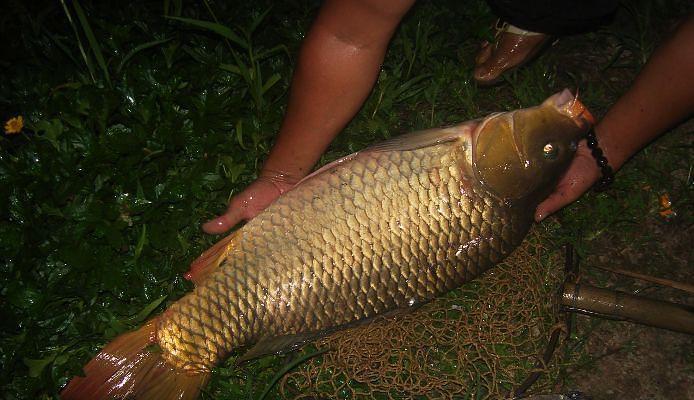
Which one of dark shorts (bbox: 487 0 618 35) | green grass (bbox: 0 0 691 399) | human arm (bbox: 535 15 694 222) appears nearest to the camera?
green grass (bbox: 0 0 691 399)

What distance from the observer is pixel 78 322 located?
2.48 m

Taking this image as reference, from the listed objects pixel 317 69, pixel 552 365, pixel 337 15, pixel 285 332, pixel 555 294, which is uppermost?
A: pixel 337 15

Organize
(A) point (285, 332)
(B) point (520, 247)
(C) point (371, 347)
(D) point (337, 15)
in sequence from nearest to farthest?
(D) point (337, 15)
(A) point (285, 332)
(C) point (371, 347)
(B) point (520, 247)

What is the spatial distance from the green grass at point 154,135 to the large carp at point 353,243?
0.75 ft

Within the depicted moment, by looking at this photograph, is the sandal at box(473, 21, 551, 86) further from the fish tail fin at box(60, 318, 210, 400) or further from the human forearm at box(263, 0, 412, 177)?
the fish tail fin at box(60, 318, 210, 400)

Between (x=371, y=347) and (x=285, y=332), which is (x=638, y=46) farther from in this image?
(x=285, y=332)

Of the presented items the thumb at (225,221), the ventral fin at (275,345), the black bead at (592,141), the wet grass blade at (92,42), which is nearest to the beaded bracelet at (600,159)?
the black bead at (592,141)

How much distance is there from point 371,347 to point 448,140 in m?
1.01

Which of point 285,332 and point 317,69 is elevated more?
point 317,69

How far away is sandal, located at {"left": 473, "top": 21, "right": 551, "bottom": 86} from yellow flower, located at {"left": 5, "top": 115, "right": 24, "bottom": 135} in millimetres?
2443

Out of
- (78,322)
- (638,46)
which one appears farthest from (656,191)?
(78,322)

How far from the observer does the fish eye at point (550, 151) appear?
2359 mm

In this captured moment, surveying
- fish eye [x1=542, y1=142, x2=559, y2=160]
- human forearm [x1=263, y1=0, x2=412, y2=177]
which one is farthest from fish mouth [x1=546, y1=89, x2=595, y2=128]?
human forearm [x1=263, y1=0, x2=412, y2=177]

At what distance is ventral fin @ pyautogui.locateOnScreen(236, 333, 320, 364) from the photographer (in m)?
2.42
